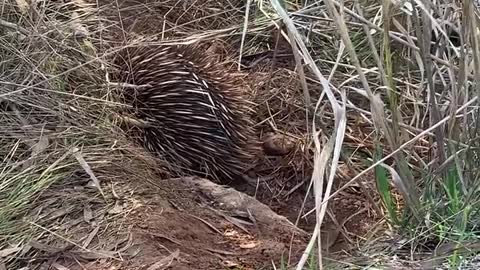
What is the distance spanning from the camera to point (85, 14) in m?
2.21

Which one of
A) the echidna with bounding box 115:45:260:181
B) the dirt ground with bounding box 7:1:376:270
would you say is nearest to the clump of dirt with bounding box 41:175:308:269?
the dirt ground with bounding box 7:1:376:270

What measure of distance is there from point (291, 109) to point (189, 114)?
1.02ft

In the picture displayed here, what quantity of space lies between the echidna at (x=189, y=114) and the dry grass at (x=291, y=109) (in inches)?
3.5

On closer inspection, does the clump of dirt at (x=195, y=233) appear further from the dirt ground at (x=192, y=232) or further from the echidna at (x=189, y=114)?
the echidna at (x=189, y=114)

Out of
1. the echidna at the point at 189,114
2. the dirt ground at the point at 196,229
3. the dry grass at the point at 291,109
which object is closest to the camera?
the dry grass at the point at 291,109

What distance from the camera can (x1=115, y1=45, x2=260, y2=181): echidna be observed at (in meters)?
2.20

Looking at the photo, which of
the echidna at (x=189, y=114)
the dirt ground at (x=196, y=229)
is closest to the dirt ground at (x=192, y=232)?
the dirt ground at (x=196, y=229)

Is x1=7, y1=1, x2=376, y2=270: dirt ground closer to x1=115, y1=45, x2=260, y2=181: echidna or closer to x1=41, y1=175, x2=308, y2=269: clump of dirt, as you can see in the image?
x1=41, y1=175, x2=308, y2=269: clump of dirt

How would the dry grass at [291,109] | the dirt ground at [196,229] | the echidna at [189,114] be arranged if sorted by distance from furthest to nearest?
the echidna at [189,114]
the dirt ground at [196,229]
the dry grass at [291,109]

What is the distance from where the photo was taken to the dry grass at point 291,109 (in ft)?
4.22

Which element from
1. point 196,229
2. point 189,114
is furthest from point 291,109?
point 196,229

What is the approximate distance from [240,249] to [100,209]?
332 millimetres

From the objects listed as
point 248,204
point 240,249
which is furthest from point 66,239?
point 248,204

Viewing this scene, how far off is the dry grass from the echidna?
0.09 metres
